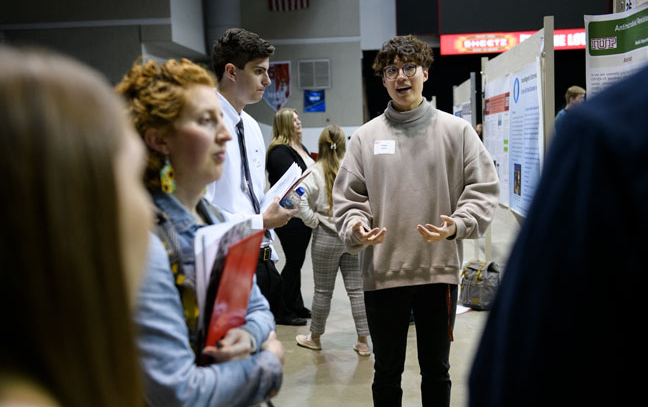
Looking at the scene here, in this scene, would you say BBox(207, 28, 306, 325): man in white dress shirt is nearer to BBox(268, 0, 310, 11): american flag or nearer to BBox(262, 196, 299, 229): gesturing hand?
BBox(262, 196, 299, 229): gesturing hand

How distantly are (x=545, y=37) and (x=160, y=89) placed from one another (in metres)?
2.53

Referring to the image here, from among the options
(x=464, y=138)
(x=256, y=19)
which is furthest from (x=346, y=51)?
(x=464, y=138)

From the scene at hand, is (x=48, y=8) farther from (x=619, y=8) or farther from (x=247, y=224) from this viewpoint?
(x=247, y=224)

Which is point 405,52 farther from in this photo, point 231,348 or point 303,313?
point 303,313

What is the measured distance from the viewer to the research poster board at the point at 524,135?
338cm

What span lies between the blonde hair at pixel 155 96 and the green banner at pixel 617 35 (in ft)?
7.31

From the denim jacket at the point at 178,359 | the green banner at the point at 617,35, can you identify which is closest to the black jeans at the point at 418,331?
the denim jacket at the point at 178,359

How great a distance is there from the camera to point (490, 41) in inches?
467

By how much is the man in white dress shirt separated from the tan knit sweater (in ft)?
1.18

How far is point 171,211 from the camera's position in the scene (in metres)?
1.23

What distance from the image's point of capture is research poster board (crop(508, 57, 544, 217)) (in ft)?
11.1

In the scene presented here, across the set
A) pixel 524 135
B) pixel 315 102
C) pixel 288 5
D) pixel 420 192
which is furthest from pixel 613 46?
pixel 288 5

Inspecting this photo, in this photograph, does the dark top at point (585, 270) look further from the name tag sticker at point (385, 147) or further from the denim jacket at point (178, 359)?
the name tag sticker at point (385, 147)

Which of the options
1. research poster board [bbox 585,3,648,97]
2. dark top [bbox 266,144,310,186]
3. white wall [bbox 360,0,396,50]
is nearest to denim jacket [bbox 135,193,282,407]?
research poster board [bbox 585,3,648,97]
